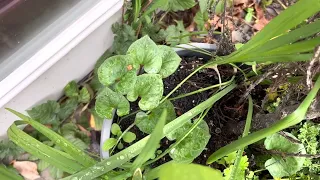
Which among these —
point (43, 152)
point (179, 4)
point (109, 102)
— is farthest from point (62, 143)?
point (179, 4)

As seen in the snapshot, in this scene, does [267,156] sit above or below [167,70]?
below

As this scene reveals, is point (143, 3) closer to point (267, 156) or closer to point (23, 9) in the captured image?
point (23, 9)

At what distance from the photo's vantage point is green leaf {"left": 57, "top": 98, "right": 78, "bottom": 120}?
124 cm

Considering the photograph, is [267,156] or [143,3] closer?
[267,156]

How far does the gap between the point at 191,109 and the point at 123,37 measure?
0.38m

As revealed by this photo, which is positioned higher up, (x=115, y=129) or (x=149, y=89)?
(x=149, y=89)

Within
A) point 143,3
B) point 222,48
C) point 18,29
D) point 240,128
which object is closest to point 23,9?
point 18,29

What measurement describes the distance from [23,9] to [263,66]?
578 mm

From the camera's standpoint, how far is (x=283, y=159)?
3.03 ft

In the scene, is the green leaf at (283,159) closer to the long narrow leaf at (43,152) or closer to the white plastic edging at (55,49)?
the long narrow leaf at (43,152)

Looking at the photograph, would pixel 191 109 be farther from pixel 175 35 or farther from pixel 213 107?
pixel 175 35

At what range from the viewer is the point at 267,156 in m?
1.02

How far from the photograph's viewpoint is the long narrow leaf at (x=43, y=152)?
787mm

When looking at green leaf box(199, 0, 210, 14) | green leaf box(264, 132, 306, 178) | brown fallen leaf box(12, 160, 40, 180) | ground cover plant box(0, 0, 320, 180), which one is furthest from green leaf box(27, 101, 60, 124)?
green leaf box(264, 132, 306, 178)
